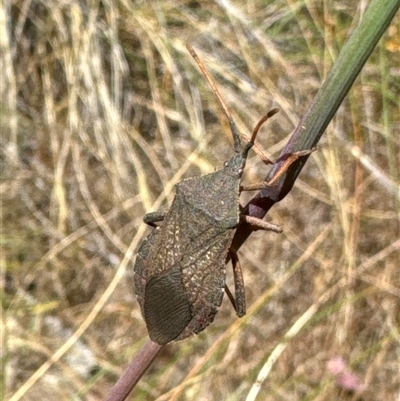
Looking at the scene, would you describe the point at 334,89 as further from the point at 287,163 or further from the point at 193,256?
the point at 193,256

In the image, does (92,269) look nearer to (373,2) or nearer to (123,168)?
(123,168)

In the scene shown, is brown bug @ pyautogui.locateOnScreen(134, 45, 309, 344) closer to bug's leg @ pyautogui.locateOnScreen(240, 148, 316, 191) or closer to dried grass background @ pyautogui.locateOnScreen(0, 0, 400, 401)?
bug's leg @ pyautogui.locateOnScreen(240, 148, 316, 191)

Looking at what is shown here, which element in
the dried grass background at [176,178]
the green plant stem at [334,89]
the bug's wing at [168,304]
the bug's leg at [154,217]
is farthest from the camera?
the dried grass background at [176,178]

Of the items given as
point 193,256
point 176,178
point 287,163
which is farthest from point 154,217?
point 176,178

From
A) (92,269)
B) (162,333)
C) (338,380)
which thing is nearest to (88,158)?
(92,269)

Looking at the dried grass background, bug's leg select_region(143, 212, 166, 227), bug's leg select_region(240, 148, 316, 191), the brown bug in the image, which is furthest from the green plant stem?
the dried grass background

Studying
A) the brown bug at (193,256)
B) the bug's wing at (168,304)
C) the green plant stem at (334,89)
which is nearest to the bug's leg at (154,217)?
the brown bug at (193,256)

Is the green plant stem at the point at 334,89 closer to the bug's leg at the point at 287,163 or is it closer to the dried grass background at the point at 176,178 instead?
the bug's leg at the point at 287,163
